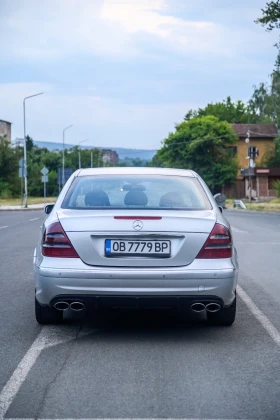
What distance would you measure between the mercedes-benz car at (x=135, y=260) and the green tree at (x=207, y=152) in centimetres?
8364

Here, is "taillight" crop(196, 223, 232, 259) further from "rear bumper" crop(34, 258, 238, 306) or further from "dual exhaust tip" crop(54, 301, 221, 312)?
"dual exhaust tip" crop(54, 301, 221, 312)

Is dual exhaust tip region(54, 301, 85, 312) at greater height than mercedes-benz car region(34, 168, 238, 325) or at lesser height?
lesser

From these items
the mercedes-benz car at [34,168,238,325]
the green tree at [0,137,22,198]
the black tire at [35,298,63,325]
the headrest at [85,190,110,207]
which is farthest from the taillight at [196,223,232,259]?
the green tree at [0,137,22,198]

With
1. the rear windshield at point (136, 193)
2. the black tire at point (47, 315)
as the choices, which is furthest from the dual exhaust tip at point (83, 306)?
the rear windshield at point (136, 193)

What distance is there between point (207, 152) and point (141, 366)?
87537 mm

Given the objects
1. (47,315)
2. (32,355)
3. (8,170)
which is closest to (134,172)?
(47,315)

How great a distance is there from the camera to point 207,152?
9231 cm

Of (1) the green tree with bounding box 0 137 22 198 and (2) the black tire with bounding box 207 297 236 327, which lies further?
(1) the green tree with bounding box 0 137 22 198

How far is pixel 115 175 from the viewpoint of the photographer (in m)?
7.39

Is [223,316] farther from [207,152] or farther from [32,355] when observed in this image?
[207,152]

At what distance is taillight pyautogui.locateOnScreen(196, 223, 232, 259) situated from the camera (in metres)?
6.35

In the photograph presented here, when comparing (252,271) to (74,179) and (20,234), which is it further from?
(20,234)

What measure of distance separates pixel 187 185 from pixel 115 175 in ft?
2.28

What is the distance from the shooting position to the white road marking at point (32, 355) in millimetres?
4684
